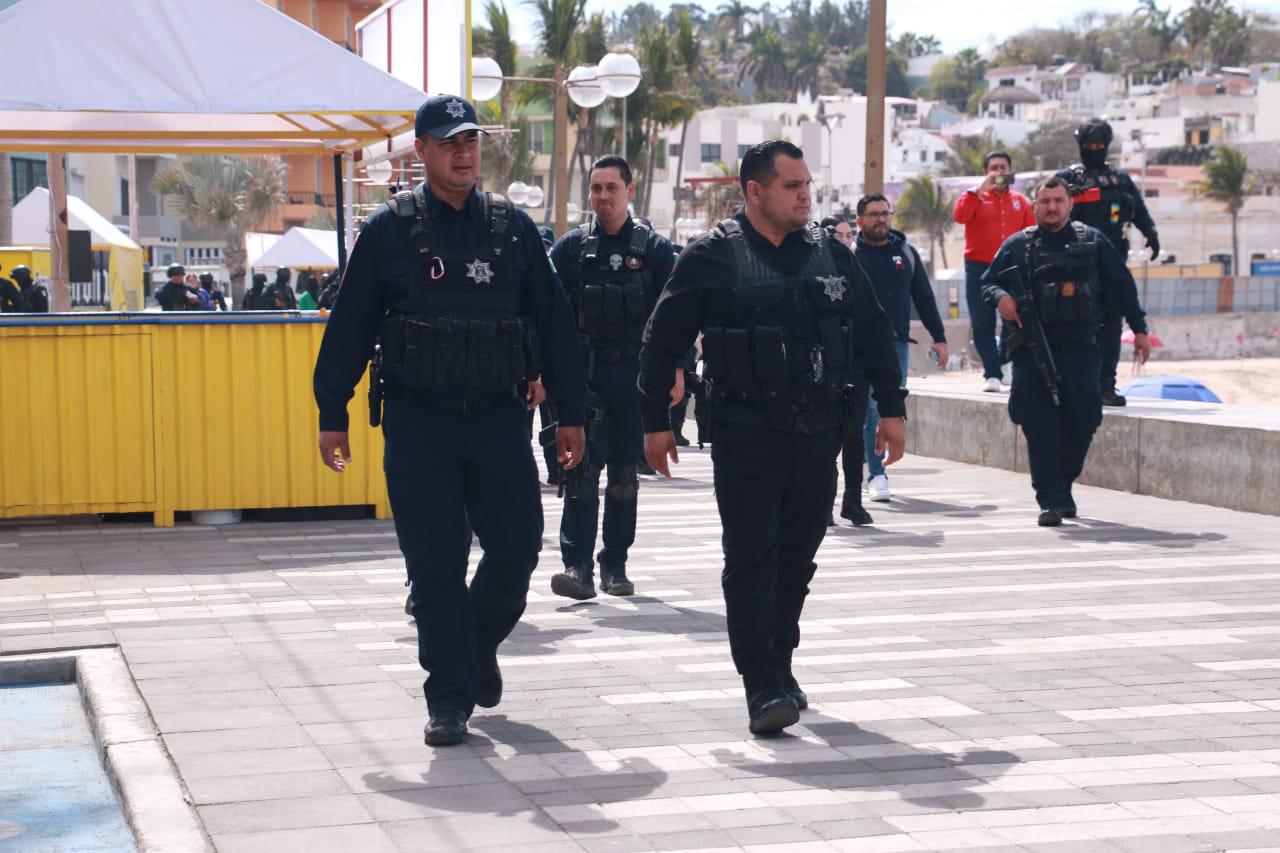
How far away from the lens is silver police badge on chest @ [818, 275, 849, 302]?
5754 millimetres

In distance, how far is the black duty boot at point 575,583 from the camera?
8406mm

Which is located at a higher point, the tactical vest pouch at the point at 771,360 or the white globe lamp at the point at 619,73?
the white globe lamp at the point at 619,73

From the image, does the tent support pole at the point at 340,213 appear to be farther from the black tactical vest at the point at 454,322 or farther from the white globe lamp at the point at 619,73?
the white globe lamp at the point at 619,73

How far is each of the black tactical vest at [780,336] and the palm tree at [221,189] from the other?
6049 centimetres

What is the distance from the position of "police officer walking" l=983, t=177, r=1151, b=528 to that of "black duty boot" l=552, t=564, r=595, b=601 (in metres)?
3.75

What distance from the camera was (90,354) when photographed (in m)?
10.7

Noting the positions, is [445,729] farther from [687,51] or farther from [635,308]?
[687,51]

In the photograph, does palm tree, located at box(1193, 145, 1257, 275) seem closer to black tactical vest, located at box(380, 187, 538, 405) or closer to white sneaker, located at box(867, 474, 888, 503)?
white sneaker, located at box(867, 474, 888, 503)

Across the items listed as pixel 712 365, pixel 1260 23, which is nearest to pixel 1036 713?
pixel 712 365

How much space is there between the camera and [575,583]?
8406 mm

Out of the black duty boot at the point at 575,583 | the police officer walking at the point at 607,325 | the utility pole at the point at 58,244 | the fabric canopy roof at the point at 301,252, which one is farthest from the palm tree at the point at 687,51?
the black duty boot at the point at 575,583

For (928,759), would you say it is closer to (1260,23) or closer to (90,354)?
(90,354)

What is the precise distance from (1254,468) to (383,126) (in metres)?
6.17

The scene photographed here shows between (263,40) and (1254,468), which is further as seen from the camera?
(1254,468)
